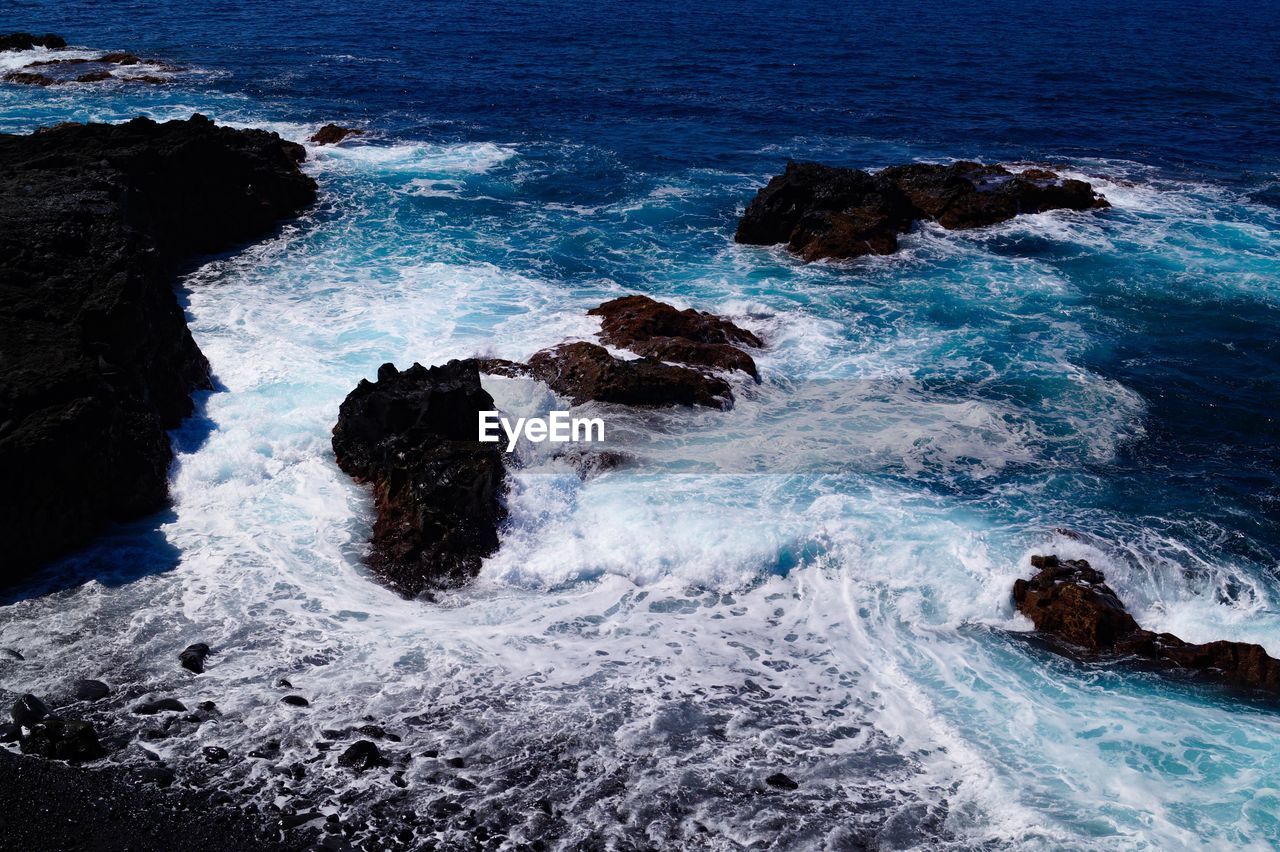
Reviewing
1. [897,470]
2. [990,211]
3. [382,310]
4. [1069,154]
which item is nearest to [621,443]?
[897,470]

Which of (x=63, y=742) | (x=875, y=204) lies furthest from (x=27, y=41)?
(x=63, y=742)

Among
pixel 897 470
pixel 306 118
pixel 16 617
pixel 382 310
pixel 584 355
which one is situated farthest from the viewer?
pixel 306 118

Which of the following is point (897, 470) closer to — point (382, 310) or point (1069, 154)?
point (382, 310)

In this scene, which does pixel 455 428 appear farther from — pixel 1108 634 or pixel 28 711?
pixel 1108 634

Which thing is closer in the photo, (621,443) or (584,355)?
(621,443)

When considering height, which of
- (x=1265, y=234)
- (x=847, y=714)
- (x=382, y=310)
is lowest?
(x=847, y=714)

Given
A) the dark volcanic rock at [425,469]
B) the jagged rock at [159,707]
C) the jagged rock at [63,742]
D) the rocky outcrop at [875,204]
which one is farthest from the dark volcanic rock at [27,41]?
the jagged rock at [63,742]

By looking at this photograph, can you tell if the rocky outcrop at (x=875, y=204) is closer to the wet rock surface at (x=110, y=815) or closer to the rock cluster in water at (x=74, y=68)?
the wet rock surface at (x=110, y=815)

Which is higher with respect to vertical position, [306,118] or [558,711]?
[306,118]
